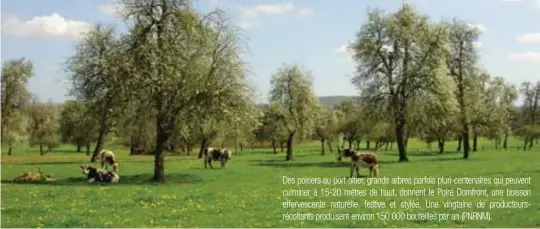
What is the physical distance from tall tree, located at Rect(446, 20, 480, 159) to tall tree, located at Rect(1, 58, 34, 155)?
49.9 metres

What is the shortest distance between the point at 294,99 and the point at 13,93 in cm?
3324

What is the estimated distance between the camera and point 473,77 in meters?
67.1

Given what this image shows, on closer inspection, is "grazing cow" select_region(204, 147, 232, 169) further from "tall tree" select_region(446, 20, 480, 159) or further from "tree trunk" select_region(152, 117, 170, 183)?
"tall tree" select_region(446, 20, 480, 159)

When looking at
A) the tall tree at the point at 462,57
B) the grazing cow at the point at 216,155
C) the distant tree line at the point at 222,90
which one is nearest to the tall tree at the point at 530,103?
the distant tree line at the point at 222,90

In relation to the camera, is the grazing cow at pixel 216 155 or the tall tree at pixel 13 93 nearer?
the grazing cow at pixel 216 155

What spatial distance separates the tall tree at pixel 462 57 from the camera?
65250 mm

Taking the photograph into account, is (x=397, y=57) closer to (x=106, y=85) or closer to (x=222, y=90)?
(x=222, y=90)

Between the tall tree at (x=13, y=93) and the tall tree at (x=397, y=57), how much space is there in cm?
3844

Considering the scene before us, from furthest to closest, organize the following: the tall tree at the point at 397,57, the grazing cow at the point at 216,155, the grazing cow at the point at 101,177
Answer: the tall tree at the point at 397,57
the grazing cow at the point at 216,155
the grazing cow at the point at 101,177

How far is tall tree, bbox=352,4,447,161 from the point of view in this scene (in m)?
58.7

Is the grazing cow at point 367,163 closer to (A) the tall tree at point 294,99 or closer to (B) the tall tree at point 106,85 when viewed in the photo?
(B) the tall tree at point 106,85

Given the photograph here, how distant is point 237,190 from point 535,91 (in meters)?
120

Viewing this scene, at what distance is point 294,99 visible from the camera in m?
69.6

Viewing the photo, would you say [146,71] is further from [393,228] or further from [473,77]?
[473,77]
